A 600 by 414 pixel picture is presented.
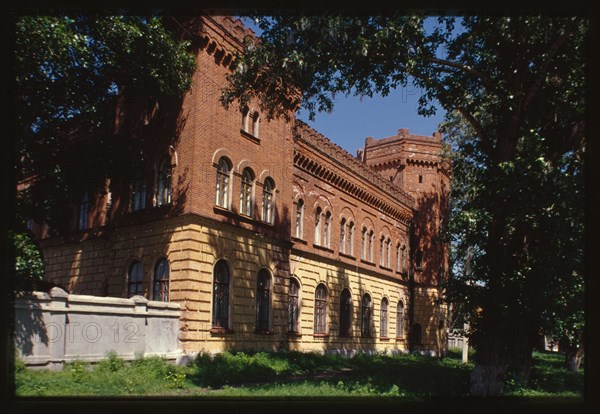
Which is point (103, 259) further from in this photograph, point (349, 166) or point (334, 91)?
point (349, 166)

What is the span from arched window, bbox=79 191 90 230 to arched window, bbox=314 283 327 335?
33.6 feet

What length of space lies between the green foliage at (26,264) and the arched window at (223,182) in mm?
6240

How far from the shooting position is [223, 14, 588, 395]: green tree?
11797 millimetres

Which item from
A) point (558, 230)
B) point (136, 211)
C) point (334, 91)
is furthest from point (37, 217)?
point (558, 230)

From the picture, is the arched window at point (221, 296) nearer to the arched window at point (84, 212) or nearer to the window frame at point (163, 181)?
the window frame at point (163, 181)

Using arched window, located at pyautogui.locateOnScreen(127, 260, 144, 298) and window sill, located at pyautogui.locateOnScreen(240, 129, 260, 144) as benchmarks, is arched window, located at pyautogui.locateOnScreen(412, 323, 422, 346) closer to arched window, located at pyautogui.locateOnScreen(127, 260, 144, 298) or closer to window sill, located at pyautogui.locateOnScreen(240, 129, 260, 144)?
window sill, located at pyautogui.locateOnScreen(240, 129, 260, 144)

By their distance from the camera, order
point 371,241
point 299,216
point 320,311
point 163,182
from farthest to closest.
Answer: point 371,241 → point 320,311 → point 299,216 → point 163,182

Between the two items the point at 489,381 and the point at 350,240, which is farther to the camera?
the point at 350,240

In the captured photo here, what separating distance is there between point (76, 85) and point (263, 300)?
9555 millimetres

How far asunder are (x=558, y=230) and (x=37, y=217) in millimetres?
14048

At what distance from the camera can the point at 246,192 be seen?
1922 centimetres

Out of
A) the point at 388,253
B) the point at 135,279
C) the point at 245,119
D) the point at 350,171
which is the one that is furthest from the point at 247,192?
the point at 388,253

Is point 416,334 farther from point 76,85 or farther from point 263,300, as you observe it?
point 76,85

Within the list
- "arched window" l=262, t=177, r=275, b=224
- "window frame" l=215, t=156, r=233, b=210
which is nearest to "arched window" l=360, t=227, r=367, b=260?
"arched window" l=262, t=177, r=275, b=224
